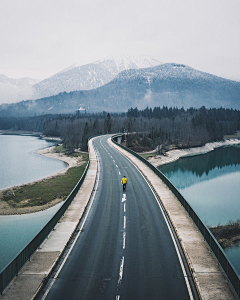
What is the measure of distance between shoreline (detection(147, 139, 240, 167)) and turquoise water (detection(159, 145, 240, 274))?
3.37m

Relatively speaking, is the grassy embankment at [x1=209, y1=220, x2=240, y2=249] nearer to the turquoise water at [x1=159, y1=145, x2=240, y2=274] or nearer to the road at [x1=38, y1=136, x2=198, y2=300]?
the turquoise water at [x1=159, y1=145, x2=240, y2=274]

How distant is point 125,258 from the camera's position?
42.5 feet

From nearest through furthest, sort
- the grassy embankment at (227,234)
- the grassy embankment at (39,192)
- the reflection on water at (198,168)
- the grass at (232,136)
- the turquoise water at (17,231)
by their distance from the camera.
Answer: the turquoise water at (17,231) → the grassy embankment at (227,234) → the grassy embankment at (39,192) → the reflection on water at (198,168) → the grass at (232,136)

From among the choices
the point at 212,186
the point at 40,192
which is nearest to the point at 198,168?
the point at 212,186

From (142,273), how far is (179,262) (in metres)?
2.26

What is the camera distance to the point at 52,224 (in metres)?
16.4

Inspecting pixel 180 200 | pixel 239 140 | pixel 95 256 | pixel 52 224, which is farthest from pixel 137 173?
pixel 239 140

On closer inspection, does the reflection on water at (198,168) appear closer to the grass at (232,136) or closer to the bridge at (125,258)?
the bridge at (125,258)

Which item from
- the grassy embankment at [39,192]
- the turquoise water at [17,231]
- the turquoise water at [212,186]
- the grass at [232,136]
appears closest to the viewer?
the turquoise water at [17,231]

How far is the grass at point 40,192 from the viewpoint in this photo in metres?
35.6

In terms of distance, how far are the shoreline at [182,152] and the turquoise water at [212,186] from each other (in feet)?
11.1

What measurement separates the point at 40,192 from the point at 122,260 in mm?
29766

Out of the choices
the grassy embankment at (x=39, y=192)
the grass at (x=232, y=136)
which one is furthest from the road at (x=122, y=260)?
the grass at (x=232, y=136)

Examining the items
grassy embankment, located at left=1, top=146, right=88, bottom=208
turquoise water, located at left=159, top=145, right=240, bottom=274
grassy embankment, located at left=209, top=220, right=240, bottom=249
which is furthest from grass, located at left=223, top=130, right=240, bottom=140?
grassy embankment, located at left=209, top=220, right=240, bottom=249
